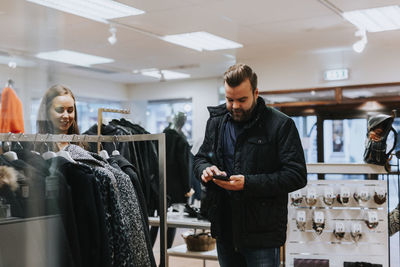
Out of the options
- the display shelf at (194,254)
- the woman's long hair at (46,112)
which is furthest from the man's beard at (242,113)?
the display shelf at (194,254)

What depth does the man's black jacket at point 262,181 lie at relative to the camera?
6.20 ft

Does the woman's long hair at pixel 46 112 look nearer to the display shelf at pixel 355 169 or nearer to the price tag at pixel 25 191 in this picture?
the price tag at pixel 25 191

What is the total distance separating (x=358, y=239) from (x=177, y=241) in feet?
12.0

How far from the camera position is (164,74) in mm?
9633

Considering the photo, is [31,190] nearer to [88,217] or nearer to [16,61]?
[16,61]

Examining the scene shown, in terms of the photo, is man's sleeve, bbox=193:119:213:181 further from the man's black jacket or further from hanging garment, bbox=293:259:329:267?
hanging garment, bbox=293:259:329:267

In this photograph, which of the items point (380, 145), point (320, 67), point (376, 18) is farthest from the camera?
point (320, 67)

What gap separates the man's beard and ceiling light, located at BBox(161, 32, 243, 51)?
13.6 ft

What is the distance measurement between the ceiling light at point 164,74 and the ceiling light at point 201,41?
2.33 meters

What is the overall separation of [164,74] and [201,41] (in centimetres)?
320

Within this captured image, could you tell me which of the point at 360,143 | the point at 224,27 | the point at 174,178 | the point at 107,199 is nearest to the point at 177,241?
the point at 174,178

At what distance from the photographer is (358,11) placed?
5051mm

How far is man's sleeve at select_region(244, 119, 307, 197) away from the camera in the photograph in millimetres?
1864

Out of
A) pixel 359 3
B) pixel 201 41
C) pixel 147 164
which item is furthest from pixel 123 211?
pixel 201 41
